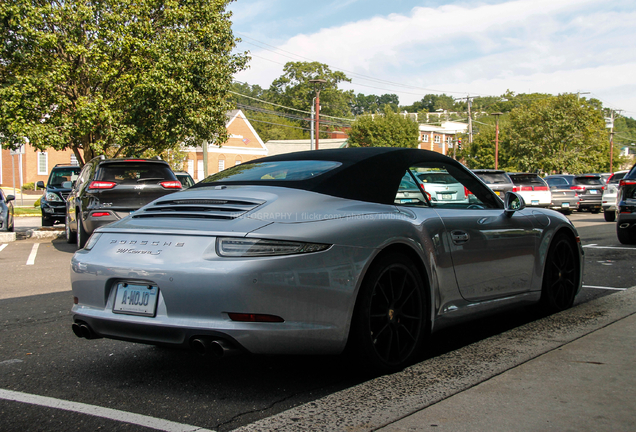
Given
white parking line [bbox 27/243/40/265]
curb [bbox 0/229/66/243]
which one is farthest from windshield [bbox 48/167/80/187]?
white parking line [bbox 27/243/40/265]

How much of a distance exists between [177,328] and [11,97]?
47.2 ft

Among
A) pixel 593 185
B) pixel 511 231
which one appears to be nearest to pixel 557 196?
pixel 593 185

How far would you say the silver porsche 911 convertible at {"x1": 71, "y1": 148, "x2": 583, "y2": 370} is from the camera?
10.9 feet

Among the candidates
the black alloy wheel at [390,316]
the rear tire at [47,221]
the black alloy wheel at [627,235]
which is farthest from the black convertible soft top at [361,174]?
the rear tire at [47,221]

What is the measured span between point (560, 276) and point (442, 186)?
5.20 ft

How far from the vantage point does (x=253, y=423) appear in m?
3.09

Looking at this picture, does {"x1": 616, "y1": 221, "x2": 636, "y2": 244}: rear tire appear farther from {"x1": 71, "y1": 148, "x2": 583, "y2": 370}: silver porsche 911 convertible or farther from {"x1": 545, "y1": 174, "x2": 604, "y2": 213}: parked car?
{"x1": 545, "y1": 174, "x2": 604, "y2": 213}: parked car

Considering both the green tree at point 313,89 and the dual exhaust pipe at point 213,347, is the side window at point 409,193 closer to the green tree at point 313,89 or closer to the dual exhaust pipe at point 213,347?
the dual exhaust pipe at point 213,347

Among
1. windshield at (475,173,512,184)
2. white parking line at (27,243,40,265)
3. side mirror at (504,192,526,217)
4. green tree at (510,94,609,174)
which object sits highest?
green tree at (510,94,609,174)

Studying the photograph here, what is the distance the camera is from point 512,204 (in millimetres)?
5082

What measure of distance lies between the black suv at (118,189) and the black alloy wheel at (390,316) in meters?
7.50

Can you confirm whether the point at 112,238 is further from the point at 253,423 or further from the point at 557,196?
the point at 557,196

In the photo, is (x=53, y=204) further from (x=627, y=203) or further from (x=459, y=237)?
(x=459, y=237)

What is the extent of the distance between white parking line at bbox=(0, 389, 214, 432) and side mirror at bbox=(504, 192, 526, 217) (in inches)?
121
